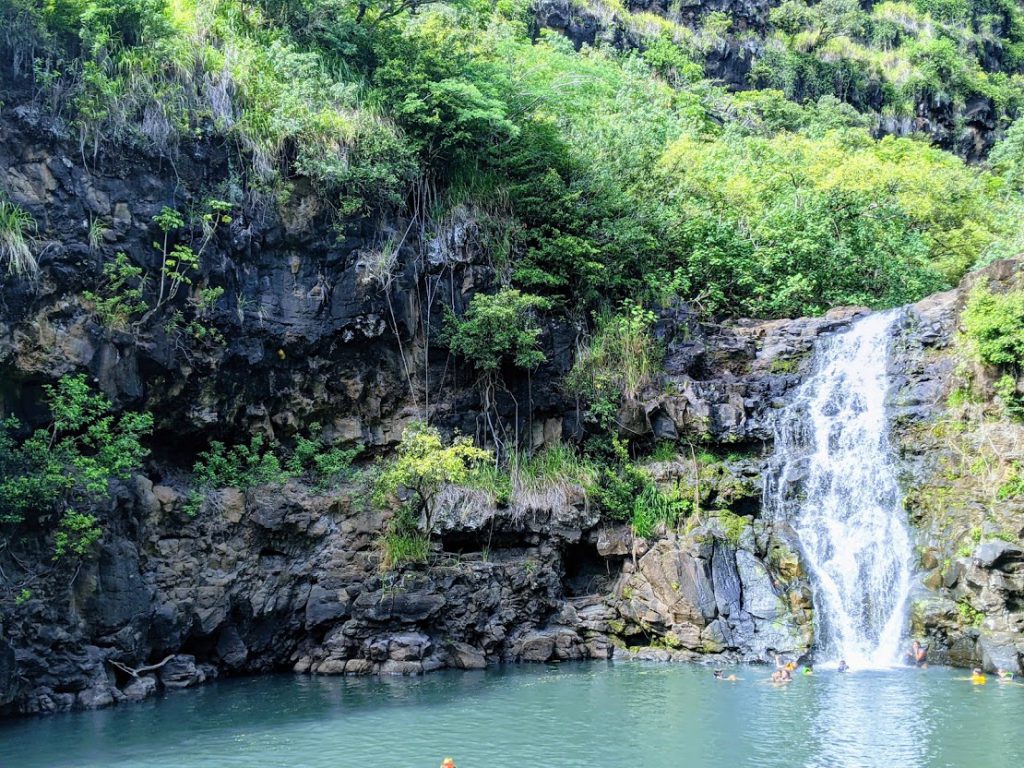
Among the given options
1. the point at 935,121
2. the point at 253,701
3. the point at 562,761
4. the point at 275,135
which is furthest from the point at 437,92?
the point at 935,121

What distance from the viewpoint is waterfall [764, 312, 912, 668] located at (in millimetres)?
16469

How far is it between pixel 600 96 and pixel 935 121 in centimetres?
2489

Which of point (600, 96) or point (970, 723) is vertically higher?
point (600, 96)

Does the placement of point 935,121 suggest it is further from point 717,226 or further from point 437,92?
point 437,92

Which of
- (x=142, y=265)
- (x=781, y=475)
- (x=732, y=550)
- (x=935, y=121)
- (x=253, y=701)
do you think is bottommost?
(x=253, y=701)

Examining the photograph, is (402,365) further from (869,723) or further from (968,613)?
(968,613)

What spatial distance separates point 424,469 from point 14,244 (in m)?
7.96

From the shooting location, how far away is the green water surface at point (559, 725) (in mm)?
10781

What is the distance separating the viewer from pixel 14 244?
46.5ft

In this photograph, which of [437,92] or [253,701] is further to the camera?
[437,92]

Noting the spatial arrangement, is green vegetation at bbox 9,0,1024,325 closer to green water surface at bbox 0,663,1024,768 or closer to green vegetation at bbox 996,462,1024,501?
green water surface at bbox 0,663,1024,768

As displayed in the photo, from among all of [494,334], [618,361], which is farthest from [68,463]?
[618,361]

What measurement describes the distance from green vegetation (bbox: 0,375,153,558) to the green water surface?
293 cm

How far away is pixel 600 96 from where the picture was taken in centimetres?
2867
